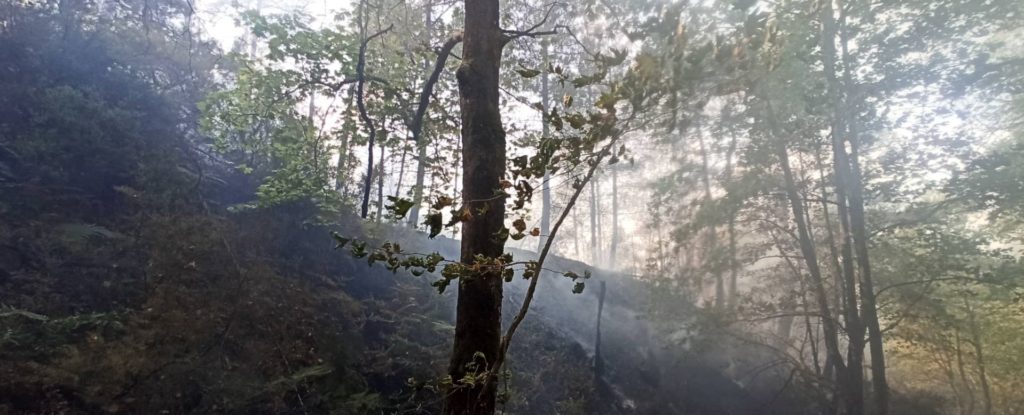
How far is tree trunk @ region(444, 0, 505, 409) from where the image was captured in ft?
9.28

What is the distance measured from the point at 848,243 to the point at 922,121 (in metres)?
3.25

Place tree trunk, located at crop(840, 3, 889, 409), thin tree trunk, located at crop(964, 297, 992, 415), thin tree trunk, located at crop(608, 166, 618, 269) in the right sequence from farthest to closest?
thin tree trunk, located at crop(608, 166, 618, 269), thin tree trunk, located at crop(964, 297, 992, 415), tree trunk, located at crop(840, 3, 889, 409)

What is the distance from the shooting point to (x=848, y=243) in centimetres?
1131

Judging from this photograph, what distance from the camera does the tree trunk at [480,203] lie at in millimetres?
2828

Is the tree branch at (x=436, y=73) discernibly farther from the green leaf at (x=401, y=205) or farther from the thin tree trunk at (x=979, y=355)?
the thin tree trunk at (x=979, y=355)

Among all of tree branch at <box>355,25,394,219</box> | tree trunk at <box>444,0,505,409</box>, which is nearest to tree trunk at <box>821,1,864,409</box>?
tree trunk at <box>444,0,505,409</box>

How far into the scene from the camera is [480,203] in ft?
9.87

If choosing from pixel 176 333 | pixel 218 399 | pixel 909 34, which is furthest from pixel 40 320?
pixel 909 34

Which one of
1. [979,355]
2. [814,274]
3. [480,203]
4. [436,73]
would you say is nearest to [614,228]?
[979,355]

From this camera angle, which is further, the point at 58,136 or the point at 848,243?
the point at 848,243

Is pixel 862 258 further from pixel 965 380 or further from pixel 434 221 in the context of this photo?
pixel 434 221

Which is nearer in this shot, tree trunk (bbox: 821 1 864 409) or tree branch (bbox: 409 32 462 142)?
tree branch (bbox: 409 32 462 142)

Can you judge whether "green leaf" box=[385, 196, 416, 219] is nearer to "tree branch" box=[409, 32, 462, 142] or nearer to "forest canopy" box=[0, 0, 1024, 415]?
"forest canopy" box=[0, 0, 1024, 415]

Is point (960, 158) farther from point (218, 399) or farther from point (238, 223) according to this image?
point (238, 223)
